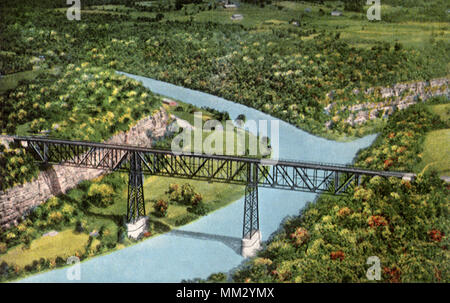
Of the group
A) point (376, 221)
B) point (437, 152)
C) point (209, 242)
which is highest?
point (437, 152)

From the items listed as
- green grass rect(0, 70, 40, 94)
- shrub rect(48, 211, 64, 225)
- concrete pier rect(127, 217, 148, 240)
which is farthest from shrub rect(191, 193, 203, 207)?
green grass rect(0, 70, 40, 94)

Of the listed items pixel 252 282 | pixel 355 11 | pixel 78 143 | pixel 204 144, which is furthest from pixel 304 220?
pixel 355 11

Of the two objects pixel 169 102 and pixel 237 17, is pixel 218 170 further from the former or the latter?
pixel 237 17

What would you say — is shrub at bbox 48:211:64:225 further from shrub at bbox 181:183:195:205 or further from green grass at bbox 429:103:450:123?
green grass at bbox 429:103:450:123

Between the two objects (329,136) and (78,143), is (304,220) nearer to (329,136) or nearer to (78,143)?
(329,136)

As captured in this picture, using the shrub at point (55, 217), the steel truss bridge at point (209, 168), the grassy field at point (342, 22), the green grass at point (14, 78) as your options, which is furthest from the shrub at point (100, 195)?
the grassy field at point (342, 22)

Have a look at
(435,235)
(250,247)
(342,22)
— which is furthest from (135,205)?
(342,22)
